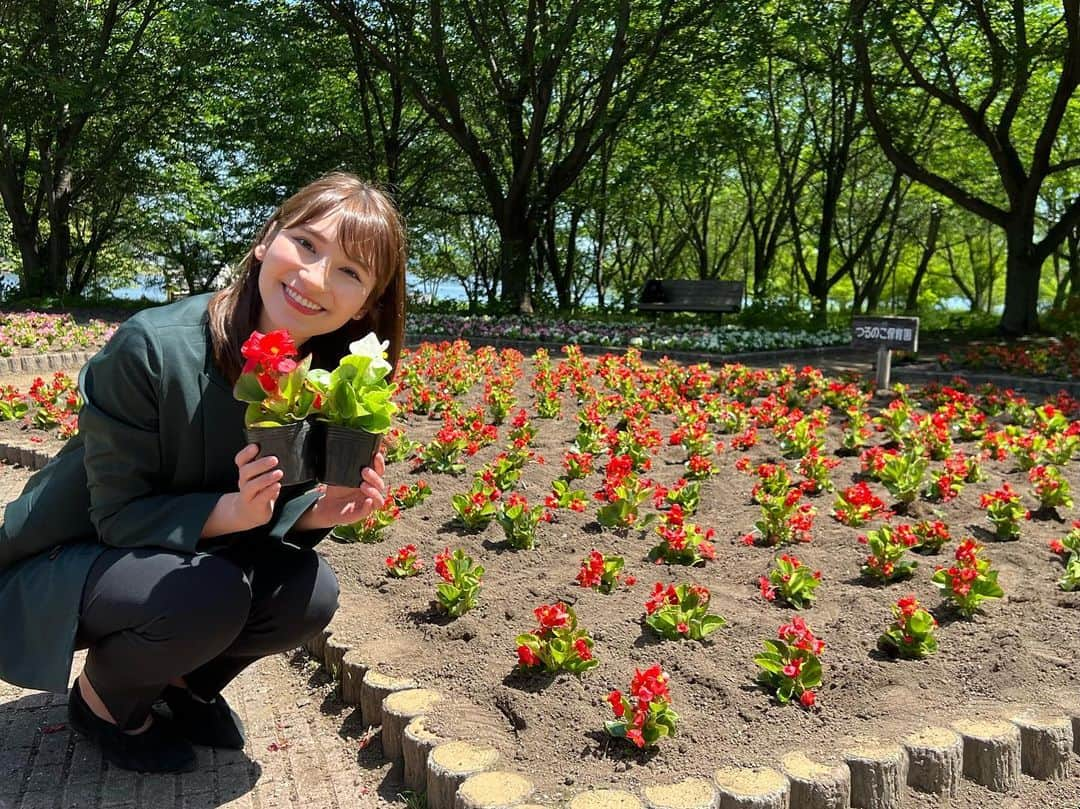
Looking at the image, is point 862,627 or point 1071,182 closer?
point 862,627

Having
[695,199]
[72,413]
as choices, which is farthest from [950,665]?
[695,199]

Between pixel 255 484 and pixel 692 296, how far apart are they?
53.3 ft

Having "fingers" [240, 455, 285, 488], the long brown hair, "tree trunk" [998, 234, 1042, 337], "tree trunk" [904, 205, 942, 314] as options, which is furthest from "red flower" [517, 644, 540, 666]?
"tree trunk" [904, 205, 942, 314]

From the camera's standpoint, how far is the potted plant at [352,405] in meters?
2.17

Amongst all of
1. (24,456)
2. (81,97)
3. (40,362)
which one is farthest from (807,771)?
(81,97)

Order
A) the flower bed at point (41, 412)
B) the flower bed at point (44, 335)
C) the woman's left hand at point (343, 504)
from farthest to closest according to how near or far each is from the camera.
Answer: the flower bed at point (44, 335) < the flower bed at point (41, 412) < the woman's left hand at point (343, 504)

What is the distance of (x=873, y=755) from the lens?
2.46m

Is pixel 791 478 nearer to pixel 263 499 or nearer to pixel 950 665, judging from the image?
pixel 950 665

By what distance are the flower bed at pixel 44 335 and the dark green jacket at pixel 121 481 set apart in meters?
9.80

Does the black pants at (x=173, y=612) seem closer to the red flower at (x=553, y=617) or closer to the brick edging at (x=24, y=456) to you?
the red flower at (x=553, y=617)

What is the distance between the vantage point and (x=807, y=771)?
7.84 feet

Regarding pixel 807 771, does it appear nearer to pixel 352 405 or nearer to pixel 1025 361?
pixel 352 405

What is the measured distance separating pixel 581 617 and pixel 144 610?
5.35 feet

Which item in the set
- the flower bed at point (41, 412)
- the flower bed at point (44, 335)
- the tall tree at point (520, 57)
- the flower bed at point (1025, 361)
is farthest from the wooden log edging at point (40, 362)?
the flower bed at point (1025, 361)
